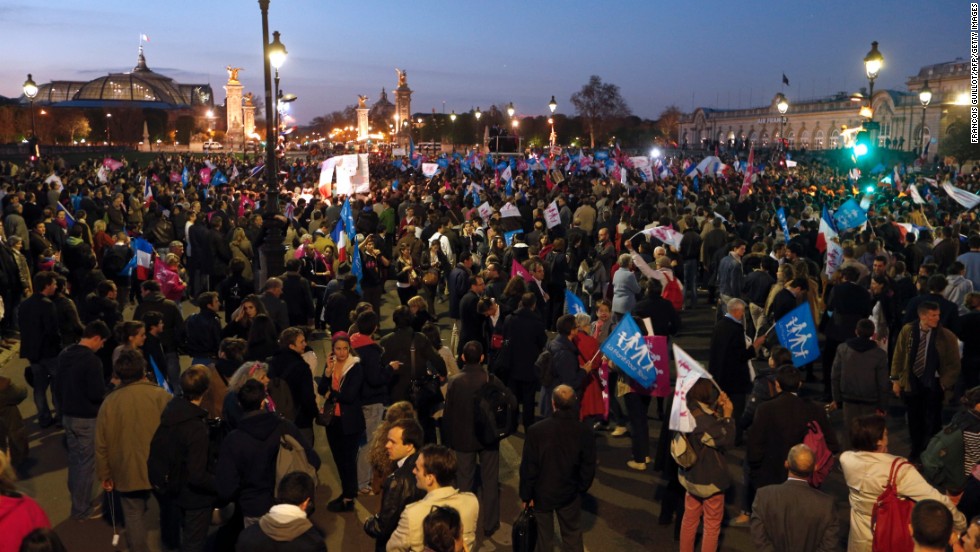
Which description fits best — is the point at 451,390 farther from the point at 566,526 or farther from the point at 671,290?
the point at 671,290

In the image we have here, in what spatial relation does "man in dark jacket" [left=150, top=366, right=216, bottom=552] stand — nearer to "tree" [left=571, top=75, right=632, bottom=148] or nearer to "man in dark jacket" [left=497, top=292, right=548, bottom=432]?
"man in dark jacket" [left=497, top=292, right=548, bottom=432]

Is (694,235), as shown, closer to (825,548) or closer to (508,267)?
(508,267)

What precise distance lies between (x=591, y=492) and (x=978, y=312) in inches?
173

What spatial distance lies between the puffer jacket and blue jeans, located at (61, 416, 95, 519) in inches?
187

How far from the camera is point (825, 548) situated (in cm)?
502

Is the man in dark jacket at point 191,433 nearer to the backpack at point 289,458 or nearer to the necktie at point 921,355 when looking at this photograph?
the backpack at point 289,458

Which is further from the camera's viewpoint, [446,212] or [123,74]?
[123,74]

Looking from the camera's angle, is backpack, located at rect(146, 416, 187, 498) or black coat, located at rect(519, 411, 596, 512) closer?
backpack, located at rect(146, 416, 187, 498)

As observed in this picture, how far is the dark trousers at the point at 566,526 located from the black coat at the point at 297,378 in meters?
2.08

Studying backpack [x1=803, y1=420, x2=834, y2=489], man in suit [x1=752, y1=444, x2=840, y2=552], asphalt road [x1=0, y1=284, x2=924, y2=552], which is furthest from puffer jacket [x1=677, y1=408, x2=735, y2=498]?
asphalt road [x1=0, y1=284, x2=924, y2=552]

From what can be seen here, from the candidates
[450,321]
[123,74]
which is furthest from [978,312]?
[123,74]

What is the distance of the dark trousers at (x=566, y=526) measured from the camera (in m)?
6.01

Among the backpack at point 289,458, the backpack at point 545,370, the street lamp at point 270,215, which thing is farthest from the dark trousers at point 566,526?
the street lamp at point 270,215

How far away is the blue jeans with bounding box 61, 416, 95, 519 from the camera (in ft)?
23.4
